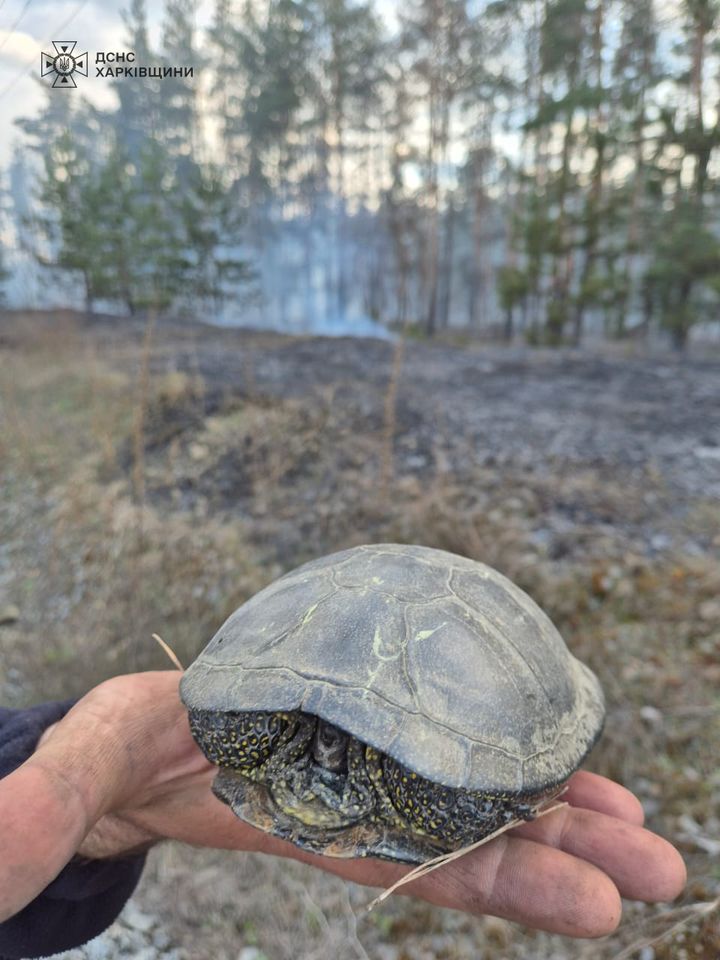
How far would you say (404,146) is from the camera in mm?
15312

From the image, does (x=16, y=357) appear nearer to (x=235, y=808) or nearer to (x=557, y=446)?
(x=557, y=446)

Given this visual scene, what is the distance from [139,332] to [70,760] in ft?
26.6

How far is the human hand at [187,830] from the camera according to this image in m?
1.11

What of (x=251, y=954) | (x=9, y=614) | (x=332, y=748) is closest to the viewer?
(x=332, y=748)

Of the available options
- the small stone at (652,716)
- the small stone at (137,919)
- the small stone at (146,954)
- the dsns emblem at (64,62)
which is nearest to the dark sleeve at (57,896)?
the small stone at (146,954)

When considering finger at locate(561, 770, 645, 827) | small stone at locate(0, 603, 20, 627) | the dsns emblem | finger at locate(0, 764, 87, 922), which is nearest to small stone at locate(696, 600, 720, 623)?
finger at locate(561, 770, 645, 827)

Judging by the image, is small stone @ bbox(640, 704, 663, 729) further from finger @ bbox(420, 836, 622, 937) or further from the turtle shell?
finger @ bbox(420, 836, 622, 937)

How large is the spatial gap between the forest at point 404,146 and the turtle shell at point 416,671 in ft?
13.5

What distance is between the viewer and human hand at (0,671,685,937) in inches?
43.6

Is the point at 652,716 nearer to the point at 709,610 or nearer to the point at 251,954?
the point at 709,610

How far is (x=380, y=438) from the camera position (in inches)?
205

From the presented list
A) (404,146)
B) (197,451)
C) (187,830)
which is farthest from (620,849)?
(404,146)

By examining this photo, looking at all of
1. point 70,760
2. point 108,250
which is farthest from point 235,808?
point 108,250

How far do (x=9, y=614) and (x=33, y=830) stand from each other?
2.92 m
